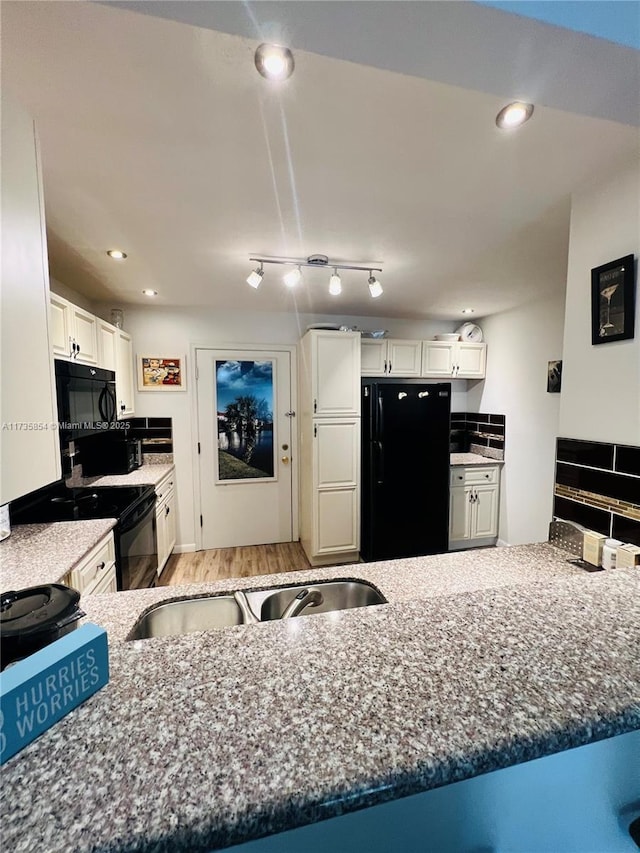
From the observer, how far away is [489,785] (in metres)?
0.57

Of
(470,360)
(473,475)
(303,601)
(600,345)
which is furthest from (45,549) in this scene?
(470,360)

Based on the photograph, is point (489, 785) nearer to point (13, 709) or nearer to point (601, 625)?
point (601, 625)

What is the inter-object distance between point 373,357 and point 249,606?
264 centimetres

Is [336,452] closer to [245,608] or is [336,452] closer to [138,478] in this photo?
[138,478]

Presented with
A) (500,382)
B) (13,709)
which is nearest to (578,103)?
(13,709)

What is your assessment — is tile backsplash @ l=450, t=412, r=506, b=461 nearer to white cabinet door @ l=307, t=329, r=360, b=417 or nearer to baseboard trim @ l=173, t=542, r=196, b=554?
white cabinet door @ l=307, t=329, r=360, b=417

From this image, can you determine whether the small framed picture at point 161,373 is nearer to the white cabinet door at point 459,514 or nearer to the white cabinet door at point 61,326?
the white cabinet door at point 61,326

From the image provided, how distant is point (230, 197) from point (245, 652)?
5.33ft

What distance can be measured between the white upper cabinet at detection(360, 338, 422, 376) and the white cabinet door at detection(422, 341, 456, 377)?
73 mm

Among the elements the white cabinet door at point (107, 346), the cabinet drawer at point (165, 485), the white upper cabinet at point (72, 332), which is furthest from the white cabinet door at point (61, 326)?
the cabinet drawer at point (165, 485)

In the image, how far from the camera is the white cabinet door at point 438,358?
348 cm

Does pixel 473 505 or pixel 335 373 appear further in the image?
pixel 473 505

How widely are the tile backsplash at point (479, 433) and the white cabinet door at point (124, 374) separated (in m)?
3.29

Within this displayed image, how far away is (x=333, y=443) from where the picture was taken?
3.07m
